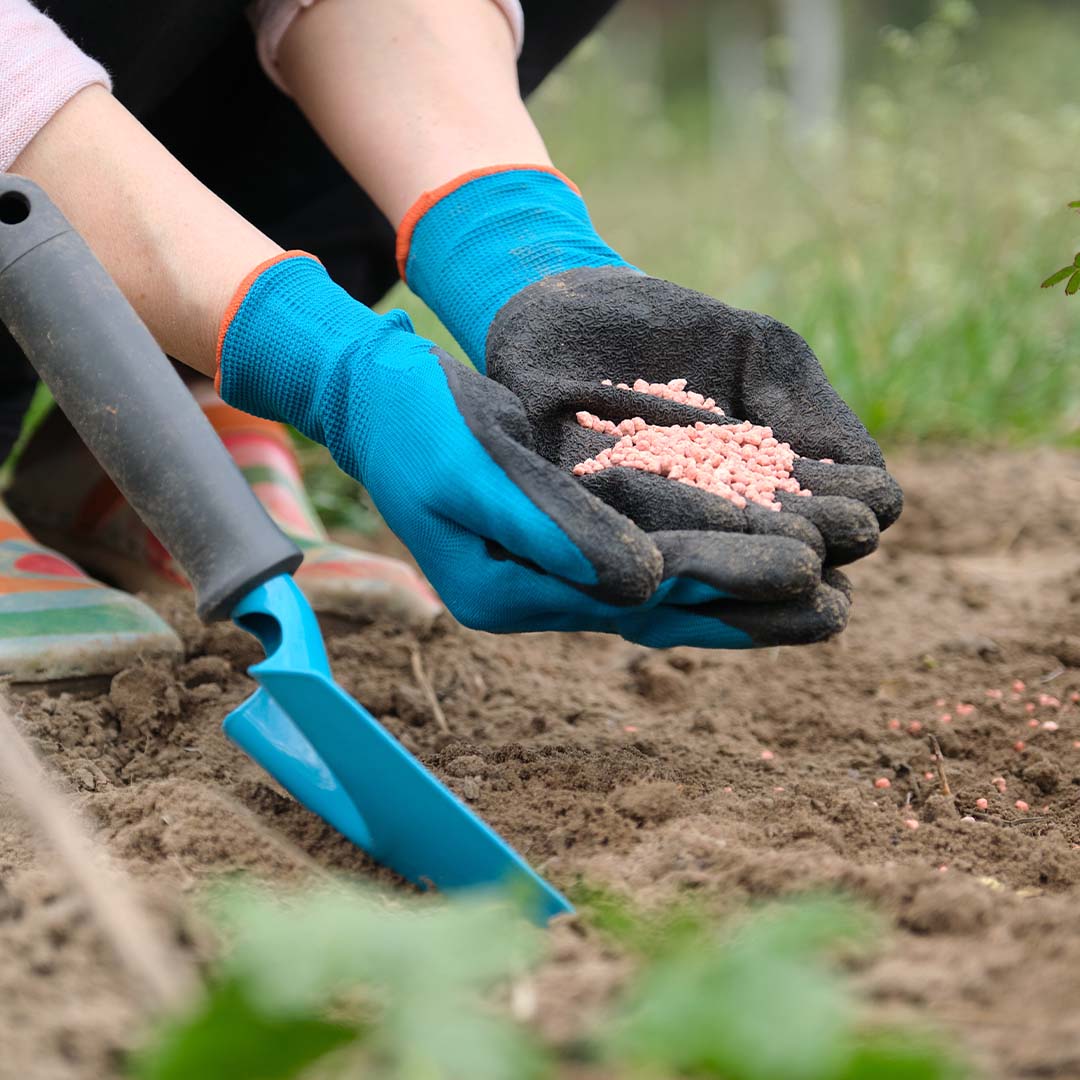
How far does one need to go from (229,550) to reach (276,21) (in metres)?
0.95

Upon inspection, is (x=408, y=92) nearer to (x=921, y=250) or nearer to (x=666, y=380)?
(x=666, y=380)

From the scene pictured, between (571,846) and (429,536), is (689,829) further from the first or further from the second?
(429,536)

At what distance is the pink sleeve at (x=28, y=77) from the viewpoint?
1230 millimetres

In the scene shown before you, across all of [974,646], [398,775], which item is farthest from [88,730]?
[974,646]

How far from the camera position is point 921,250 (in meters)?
3.29

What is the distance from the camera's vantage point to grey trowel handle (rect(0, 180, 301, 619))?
3.38 ft

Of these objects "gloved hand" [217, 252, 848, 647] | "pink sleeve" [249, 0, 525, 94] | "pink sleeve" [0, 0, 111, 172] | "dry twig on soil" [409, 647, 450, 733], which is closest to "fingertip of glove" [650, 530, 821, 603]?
"gloved hand" [217, 252, 848, 647]

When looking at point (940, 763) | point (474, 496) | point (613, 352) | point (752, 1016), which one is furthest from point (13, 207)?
point (940, 763)

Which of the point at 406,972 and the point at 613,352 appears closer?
the point at 406,972

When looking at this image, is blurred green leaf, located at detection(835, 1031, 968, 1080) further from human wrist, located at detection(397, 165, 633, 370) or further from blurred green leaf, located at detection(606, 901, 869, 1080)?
human wrist, located at detection(397, 165, 633, 370)

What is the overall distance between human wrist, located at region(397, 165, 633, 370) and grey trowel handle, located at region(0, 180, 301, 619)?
1.61 feet

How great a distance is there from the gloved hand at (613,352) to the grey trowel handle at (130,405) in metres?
0.36

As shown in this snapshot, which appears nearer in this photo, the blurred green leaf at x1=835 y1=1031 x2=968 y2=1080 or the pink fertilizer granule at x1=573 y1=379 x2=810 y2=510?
the blurred green leaf at x1=835 y1=1031 x2=968 y2=1080

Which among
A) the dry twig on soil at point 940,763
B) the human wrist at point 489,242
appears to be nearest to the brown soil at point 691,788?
the dry twig on soil at point 940,763
